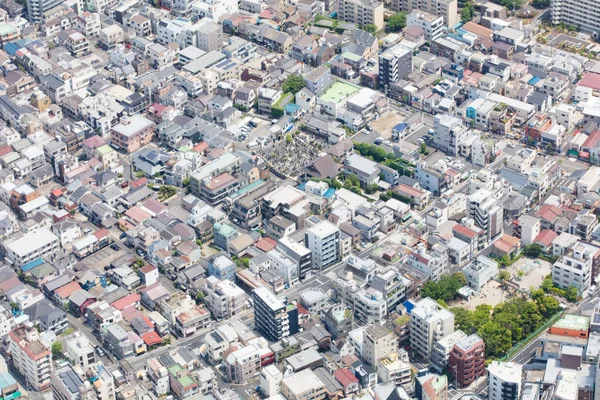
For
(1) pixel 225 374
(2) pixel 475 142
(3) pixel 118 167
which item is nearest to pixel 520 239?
(2) pixel 475 142

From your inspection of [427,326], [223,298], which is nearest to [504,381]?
[427,326]

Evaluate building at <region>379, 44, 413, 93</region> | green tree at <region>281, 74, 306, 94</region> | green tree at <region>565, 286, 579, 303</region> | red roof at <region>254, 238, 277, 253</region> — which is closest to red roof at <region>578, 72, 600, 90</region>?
building at <region>379, 44, 413, 93</region>

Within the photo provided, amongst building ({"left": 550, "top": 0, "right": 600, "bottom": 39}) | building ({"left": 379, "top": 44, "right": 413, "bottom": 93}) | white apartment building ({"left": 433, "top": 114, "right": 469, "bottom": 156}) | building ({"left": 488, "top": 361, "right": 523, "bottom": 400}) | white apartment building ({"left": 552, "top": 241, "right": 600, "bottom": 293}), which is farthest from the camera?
building ({"left": 550, "top": 0, "right": 600, "bottom": 39})

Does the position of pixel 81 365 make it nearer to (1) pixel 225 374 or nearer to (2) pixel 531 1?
(1) pixel 225 374

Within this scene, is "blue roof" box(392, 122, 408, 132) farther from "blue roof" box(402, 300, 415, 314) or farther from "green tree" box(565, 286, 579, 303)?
"green tree" box(565, 286, 579, 303)

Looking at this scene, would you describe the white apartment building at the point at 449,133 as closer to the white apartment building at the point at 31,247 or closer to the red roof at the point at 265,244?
the red roof at the point at 265,244

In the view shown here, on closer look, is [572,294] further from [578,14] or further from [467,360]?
[578,14]
